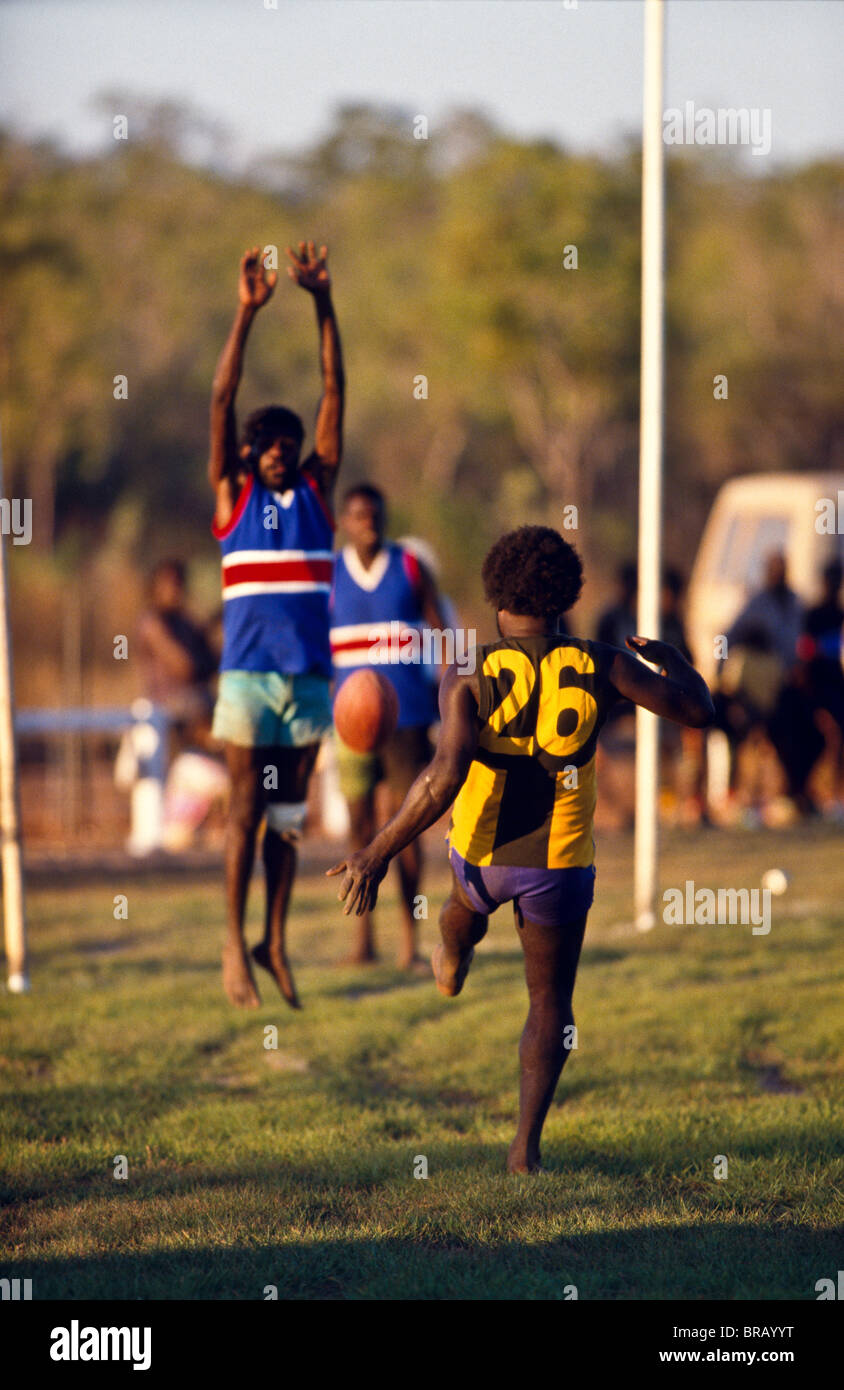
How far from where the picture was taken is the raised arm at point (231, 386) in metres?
6.19

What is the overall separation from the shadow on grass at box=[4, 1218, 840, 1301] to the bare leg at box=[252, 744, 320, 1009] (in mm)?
2146

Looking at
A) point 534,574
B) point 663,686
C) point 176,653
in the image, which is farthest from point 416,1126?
point 176,653

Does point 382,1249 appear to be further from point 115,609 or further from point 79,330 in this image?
point 79,330

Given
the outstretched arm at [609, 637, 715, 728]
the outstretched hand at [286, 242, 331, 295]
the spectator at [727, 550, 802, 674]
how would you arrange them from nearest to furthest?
the outstretched arm at [609, 637, 715, 728] → the outstretched hand at [286, 242, 331, 295] → the spectator at [727, 550, 802, 674]

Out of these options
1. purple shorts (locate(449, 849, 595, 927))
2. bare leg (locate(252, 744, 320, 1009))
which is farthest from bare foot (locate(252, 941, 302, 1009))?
purple shorts (locate(449, 849, 595, 927))

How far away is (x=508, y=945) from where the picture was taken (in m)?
8.91

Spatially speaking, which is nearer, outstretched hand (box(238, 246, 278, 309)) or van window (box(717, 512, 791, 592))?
outstretched hand (box(238, 246, 278, 309))

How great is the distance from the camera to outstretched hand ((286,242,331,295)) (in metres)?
6.38

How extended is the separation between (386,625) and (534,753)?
321 centimetres

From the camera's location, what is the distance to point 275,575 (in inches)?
257

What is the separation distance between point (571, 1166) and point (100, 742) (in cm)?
1585

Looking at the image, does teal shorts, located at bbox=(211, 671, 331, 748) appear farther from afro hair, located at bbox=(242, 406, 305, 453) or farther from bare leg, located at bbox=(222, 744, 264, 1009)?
afro hair, located at bbox=(242, 406, 305, 453)
